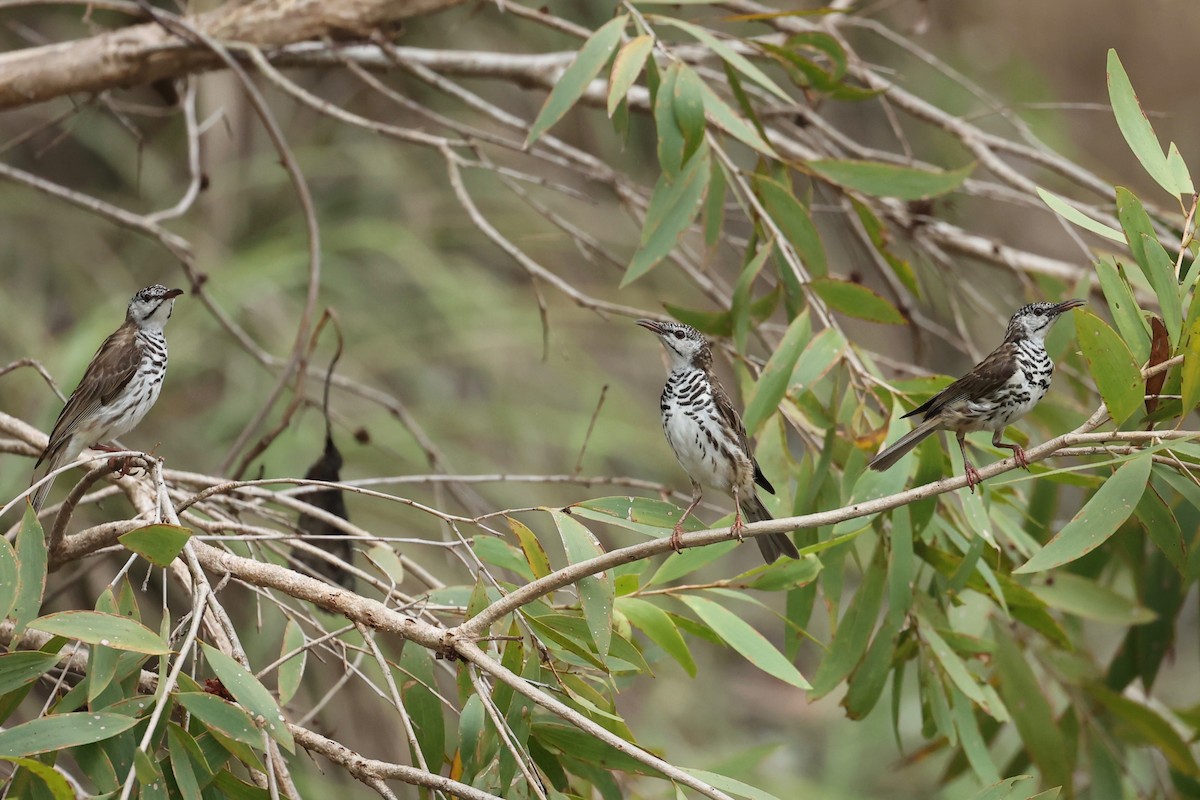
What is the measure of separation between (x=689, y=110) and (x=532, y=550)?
1238mm

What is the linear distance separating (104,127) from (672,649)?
5.65m

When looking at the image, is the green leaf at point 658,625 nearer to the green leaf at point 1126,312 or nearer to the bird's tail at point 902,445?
the bird's tail at point 902,445

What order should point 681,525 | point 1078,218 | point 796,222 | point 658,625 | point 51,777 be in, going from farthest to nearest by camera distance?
point 796,222 → point 658,625 → point 681,525 → point 1078,218 → point 51,777

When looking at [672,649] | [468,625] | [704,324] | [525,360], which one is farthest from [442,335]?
[468,625]

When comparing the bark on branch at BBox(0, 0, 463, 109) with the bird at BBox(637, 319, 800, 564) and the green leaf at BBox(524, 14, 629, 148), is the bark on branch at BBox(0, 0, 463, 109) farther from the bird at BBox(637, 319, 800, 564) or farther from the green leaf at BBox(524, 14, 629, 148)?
the bird at BBox(637, 319, 800, 564)

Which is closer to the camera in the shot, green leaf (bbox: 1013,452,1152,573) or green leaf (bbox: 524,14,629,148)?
green leaf (bbox: 1013,452,1152,573)

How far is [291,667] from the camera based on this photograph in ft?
7.79

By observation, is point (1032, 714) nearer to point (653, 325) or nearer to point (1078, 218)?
point (653, 325)

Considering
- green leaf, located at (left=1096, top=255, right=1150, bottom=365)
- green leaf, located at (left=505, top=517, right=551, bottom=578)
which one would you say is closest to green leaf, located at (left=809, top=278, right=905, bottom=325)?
green leaf, located at (left=1096, top=255, right=1150, bottom=365)

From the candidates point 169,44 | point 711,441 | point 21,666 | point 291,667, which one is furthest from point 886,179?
point 21,666

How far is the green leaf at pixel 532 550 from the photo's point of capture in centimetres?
238

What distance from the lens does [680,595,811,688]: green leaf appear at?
251cm

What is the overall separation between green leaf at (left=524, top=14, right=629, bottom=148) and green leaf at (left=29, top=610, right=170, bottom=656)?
5.29 ft

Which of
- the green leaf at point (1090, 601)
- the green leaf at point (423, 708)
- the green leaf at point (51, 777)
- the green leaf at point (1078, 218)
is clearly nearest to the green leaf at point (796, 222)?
the green leaf at point (1078, 218)
